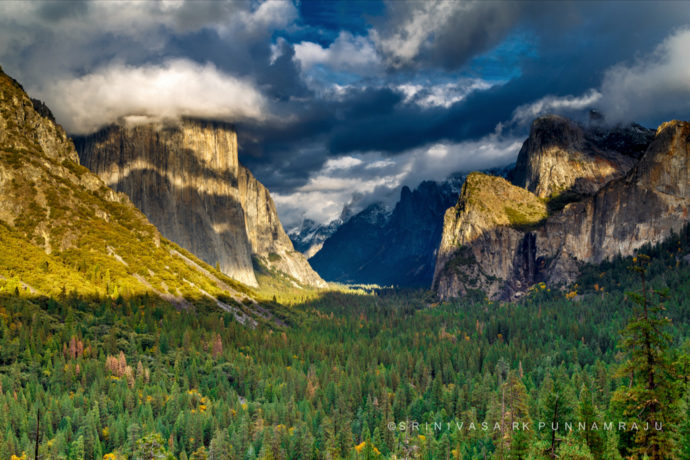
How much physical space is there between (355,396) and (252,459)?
44158 millimetres

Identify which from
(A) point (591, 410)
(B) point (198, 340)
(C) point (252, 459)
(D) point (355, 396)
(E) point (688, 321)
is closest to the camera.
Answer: (A) point (591, 410)

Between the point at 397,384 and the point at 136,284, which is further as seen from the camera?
the point at 136,284

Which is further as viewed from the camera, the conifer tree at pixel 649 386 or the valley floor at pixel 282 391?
the valley floor at pixel 282 391

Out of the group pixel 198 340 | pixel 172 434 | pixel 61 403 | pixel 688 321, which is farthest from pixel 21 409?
pixel 688 321

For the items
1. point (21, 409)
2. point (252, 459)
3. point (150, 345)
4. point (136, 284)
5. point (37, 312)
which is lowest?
point (252, 459)

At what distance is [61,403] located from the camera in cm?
10344

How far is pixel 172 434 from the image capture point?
9781 cm

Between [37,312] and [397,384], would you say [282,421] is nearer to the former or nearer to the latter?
Result: [397,384]

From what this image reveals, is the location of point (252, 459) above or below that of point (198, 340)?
below

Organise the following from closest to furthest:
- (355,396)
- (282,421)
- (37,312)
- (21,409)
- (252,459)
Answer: (252,459)
(21,409)
(282,421)
(355,396)
(37,312)

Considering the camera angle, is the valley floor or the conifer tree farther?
the valley floor

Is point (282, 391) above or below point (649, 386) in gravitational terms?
Result: below

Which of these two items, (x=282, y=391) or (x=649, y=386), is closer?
(x=649, y=386)

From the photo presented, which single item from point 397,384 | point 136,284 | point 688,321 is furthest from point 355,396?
point 688,321
